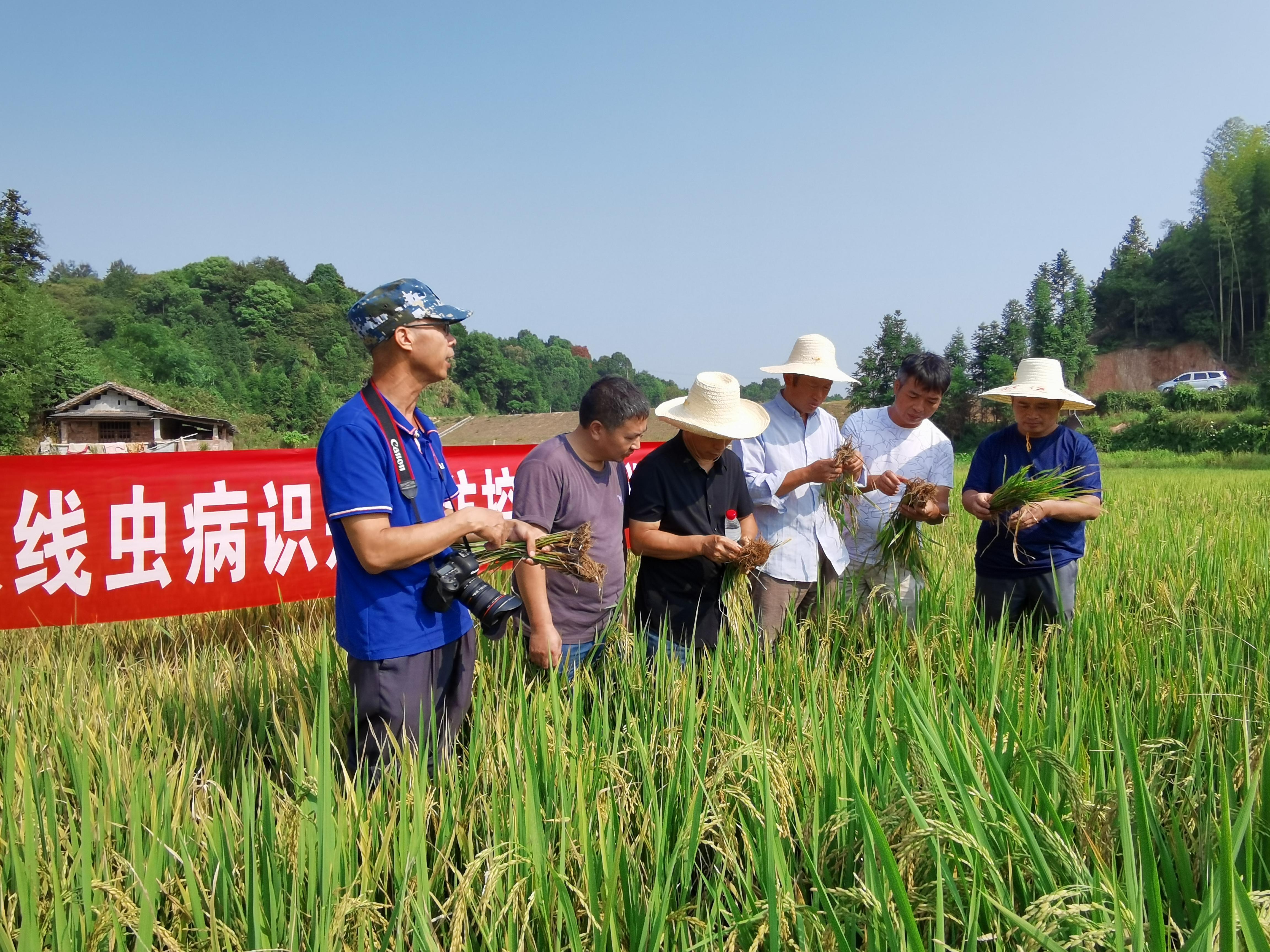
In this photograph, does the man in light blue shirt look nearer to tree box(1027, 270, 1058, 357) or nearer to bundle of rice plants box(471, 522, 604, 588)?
bundle of rice plants box(471, 522, 604, 588)

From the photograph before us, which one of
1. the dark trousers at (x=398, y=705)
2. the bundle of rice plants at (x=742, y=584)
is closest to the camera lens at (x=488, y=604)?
the dark trousers at (x=398, y=705)

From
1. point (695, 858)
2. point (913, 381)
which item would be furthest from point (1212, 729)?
point (913, 381)

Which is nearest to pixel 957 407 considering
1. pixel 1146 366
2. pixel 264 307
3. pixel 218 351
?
pixel 1146 366

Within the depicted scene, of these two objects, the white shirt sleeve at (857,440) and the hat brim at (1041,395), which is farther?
the white shirt sleeve at (857,440)

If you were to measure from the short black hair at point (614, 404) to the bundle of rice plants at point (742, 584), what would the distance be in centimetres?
59

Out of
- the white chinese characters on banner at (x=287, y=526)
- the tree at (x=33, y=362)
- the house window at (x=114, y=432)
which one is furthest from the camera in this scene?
the house window at (x=114, y=432)

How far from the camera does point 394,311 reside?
1.89m

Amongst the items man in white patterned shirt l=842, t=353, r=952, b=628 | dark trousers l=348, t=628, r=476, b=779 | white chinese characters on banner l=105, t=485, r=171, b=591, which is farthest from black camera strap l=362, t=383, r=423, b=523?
white chinese characters on banner l=105, t=485, r=171, b=591

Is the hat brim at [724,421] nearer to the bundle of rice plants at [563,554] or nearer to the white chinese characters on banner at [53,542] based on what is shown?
the bundle of rice plants at [563,554]

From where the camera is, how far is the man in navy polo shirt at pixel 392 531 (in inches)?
69.9

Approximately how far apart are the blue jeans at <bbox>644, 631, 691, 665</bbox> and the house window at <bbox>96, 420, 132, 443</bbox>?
47281mm

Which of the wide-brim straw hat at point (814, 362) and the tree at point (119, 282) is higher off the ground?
the tree at point (119, 282)

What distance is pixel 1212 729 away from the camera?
6.31 ft

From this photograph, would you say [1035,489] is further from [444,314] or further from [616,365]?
[616,365]
